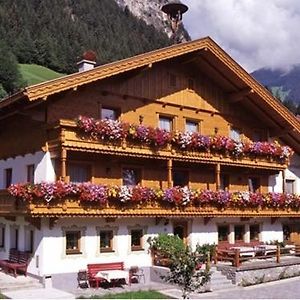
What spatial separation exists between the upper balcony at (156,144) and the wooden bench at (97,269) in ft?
→ 14.6

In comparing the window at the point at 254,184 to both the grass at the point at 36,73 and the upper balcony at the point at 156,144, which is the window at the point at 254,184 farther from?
the grass at the point at 36,73

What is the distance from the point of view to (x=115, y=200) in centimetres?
2142

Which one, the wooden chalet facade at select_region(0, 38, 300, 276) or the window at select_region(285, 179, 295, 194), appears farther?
the window at select_region(285, 179, 295, 194)

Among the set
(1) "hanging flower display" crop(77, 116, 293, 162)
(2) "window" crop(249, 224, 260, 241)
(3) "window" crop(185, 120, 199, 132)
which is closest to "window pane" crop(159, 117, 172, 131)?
(3) "window" crop(185, 120, 199, 132)

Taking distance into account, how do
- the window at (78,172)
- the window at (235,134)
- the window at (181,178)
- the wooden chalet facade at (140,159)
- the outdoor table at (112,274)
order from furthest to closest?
the window at (235,134), the window at (181,178), the window at (78,172), the wooden chalet facade at (140,159), the outdoor table at (112,274)

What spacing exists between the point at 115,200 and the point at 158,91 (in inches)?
249

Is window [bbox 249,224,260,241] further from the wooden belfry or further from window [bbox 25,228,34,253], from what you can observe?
window [bbox 25,228,34,253]

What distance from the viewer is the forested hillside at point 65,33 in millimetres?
120562

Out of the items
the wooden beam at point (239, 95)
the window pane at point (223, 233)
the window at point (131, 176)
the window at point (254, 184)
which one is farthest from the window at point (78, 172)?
the window at point (254, 184)

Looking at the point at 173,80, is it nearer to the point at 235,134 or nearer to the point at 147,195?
the point at 235,134

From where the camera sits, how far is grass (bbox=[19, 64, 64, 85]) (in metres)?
106

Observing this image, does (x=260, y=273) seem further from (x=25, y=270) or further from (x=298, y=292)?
(x=25, y=270)

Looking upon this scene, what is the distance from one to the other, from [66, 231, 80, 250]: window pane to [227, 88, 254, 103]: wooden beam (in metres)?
11.1

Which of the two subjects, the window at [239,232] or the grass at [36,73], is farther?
the grass at [36,73]
